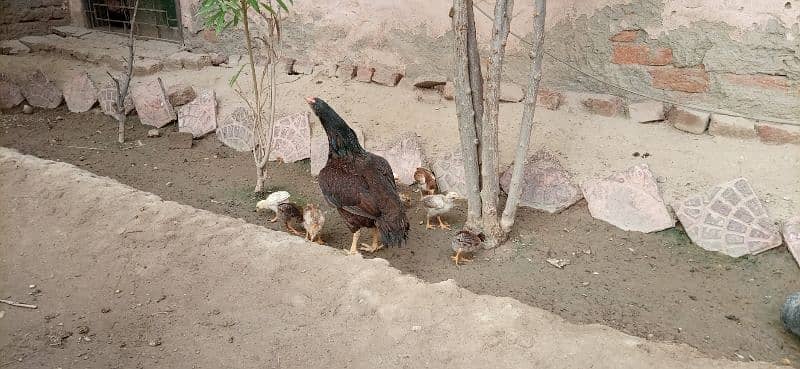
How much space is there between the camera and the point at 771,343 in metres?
3.12

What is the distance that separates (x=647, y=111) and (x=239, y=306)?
10.4 ft

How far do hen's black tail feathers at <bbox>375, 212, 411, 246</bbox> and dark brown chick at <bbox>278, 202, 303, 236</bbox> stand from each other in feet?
2.24

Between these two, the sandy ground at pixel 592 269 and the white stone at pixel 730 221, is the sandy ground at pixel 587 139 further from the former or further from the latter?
the sandy ground at pixel 592 269

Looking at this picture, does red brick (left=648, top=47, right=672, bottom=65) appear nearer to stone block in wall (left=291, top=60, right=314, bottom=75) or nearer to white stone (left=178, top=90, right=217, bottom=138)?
stone block in wall (left=291, top=60, right=314, bottom=75)

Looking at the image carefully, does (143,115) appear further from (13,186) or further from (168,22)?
(13,186)

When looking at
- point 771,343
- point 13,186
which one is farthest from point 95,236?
point 771,343

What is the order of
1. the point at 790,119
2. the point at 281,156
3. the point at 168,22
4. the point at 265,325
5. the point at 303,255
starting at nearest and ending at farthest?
the point at 265,325, the point at 303,255, the point at 790,119, the point at 281,156, the point at 168,22

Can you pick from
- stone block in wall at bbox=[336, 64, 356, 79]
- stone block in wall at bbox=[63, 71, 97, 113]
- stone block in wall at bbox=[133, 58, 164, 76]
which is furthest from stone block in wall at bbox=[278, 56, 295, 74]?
stone block in wall at bbox=[63, 71, 97, 113]

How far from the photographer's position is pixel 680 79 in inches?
174

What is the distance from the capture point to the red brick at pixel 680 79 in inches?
171

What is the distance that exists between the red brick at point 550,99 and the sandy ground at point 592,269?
0.91m

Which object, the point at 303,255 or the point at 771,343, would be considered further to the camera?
the point at 303,255

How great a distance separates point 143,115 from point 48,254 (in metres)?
2.72

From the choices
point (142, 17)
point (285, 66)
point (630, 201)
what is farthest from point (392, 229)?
point (142, 17)
